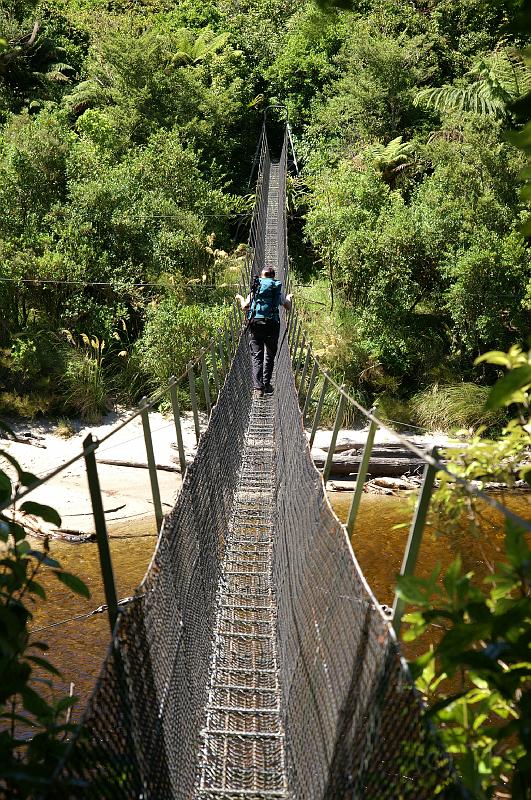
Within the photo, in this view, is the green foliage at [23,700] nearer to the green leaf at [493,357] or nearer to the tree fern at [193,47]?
the green leaf at [493,357]

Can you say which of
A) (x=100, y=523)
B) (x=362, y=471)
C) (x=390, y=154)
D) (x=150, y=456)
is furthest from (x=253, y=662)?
(x=390, y=154)

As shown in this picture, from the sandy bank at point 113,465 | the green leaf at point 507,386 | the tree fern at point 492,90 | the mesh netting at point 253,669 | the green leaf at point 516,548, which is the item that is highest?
the tree fern at point 492,90

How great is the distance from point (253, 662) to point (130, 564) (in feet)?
12.0

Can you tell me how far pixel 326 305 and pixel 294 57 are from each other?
8.57m

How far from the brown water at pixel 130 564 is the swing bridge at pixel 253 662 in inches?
51.5

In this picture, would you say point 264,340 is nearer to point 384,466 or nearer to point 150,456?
point 384,466

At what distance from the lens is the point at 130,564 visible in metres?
7.03

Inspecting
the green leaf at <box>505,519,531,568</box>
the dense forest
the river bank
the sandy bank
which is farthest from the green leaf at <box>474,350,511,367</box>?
the dense forest

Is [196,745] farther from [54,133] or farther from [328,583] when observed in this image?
[54,133]

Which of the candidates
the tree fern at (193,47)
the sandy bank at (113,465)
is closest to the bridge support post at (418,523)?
the sandy bank at (113,465)

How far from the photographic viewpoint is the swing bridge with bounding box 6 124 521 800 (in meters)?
1.44

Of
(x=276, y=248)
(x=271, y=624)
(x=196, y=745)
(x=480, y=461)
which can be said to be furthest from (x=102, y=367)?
(x=480, y=461)

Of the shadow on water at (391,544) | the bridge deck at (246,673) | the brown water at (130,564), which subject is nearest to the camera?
the bridge deck at (246,673)

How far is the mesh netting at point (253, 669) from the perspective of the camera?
1.45 meters
